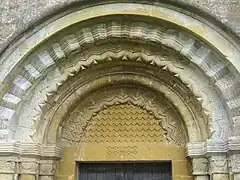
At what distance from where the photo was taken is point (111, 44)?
4.71 metres

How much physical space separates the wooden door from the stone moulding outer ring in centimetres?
151

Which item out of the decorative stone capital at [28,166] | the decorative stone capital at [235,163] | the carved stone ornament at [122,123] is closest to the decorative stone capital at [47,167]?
the decorative stone capital at [28,166]

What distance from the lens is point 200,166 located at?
436 cm

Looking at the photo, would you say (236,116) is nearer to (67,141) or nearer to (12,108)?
(67,141)

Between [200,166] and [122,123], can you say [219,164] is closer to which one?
[200,166]

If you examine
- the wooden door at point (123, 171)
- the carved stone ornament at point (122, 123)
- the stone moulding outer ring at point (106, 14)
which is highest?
the stone moulding outer ring at point (106, 14)

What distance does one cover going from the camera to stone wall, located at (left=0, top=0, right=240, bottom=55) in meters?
4.28

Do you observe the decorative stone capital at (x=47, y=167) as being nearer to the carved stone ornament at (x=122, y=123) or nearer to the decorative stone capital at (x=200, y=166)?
the carved stone ornament at (x=122, y=123)

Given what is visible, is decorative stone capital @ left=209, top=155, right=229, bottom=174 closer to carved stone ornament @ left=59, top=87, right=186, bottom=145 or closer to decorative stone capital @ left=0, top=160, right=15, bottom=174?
carved stone ornament @ left=59, top=87, right=186, bottom=145

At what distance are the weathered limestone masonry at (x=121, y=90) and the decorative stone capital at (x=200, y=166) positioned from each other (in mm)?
11

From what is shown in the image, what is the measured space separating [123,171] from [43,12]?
2092 millimetres

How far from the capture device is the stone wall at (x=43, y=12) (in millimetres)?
4277

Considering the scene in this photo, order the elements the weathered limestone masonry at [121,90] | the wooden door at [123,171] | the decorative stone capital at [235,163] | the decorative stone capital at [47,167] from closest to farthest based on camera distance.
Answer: the decorative stone capital at [235,163], the weathered limestone masonry at [121,90], the decorative stone capital at [47,167], the wooden door at [123,171]

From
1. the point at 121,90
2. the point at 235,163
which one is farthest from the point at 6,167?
the point at 235,163
